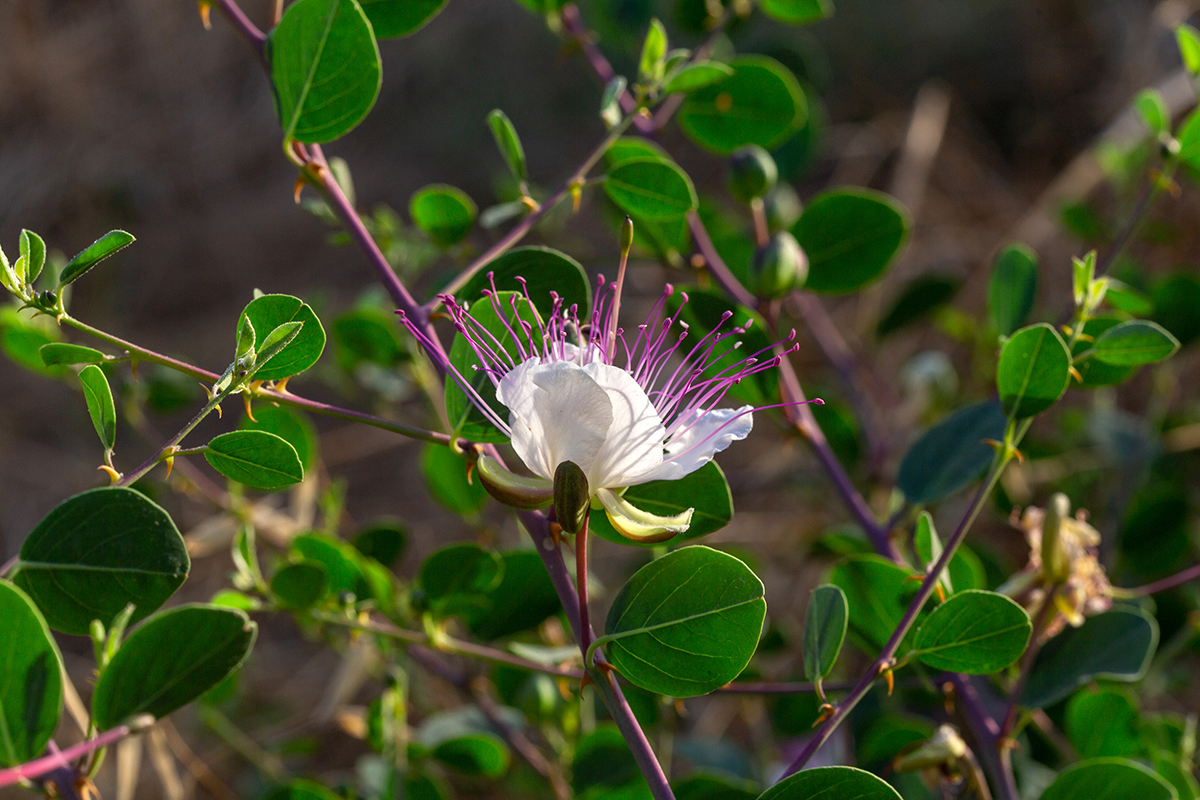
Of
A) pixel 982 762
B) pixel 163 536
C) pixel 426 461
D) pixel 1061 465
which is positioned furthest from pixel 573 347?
pixel 1061 465

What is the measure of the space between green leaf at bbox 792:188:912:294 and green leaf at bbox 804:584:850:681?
17.0 inches

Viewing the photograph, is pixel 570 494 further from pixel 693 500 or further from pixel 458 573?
pixel 458 573

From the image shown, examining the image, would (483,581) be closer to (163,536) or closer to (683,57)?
(163,536)

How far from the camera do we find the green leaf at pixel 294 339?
0.58m

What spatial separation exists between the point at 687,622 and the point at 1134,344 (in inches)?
15.9

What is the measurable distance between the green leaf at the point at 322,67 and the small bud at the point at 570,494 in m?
0.28

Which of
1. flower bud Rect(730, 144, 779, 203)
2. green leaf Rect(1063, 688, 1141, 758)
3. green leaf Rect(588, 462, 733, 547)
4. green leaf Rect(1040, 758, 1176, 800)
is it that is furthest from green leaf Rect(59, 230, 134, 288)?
green leaf Rect(1063, 688, 1141, 758)

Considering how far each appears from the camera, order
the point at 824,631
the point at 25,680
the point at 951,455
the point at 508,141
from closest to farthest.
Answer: the point at 25,680, the point at 824,631, the point at 508,141, the point at 951,455

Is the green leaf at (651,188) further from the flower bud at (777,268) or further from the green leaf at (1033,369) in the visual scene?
the green leaf at (1033,369)

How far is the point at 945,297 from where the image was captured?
1339mm

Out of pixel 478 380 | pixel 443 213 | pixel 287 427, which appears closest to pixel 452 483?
pixel 287 427

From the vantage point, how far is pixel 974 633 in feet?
2.02

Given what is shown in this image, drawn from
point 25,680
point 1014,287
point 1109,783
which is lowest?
point 1109,783

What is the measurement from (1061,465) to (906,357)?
0.63m
